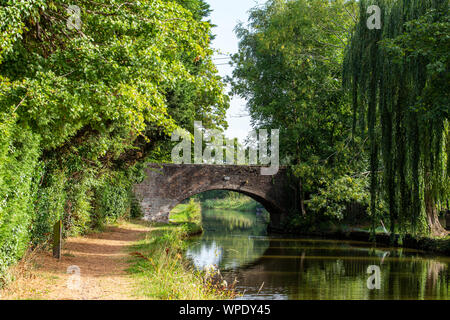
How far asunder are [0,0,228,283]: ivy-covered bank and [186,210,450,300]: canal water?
3.52 m

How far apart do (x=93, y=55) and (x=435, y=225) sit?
12298 millimetres

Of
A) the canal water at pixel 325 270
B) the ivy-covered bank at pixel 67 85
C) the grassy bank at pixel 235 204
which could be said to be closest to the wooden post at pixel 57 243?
the ivy-covered bank at pixel 67 85

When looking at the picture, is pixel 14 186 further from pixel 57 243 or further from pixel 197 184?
pixel 197 184

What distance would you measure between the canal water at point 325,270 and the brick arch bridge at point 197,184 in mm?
6272

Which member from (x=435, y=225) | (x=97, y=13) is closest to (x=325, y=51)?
(x=435, y=225)

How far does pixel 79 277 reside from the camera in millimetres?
6660

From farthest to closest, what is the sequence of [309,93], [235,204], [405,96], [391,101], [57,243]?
[235,204] < [309,93] < [391,101] < [405,96] < [57,243]

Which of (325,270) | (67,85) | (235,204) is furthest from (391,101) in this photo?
(235,204)

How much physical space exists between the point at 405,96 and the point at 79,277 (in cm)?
671

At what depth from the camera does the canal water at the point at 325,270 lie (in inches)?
325

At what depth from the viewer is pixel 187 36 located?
27.1 ft

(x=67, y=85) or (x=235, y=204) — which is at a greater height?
(x=67, y=85)

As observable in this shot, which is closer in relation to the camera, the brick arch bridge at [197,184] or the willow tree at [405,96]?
the willow tree at [405,96]

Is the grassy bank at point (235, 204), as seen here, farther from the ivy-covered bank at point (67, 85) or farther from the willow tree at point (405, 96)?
the ivy-covered bank at point (67, 85)
